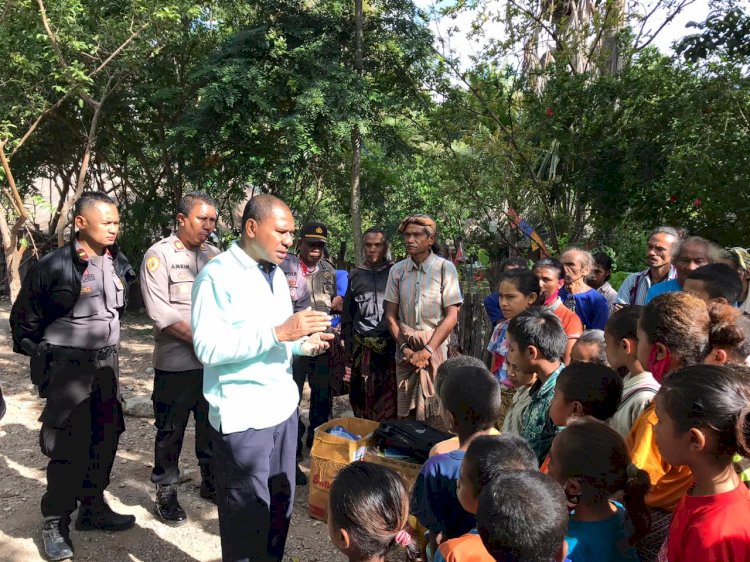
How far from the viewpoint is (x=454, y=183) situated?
28.1ft

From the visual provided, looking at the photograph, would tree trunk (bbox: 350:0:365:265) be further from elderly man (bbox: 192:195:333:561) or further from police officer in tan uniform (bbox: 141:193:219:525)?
elderly man (bbox: 192:195:333:561)

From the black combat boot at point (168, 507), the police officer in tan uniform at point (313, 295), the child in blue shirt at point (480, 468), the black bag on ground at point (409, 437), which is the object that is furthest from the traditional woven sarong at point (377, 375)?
the child in blue shirt at point (480, 468)

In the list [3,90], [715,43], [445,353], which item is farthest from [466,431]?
[3,90]

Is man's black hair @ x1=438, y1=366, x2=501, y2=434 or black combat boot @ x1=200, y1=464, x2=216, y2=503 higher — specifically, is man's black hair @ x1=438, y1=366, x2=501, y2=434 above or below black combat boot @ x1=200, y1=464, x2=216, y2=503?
above

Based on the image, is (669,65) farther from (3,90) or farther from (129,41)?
(3,90)

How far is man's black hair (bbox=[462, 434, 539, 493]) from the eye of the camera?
198cm

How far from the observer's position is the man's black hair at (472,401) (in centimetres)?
248

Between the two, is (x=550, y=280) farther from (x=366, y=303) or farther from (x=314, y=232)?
(x=314, y=232)

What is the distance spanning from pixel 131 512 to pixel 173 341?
1200mm

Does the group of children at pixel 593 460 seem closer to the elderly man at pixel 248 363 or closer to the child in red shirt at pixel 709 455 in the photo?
the child in red shirt at pixel 709 455

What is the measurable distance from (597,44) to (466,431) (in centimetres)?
727

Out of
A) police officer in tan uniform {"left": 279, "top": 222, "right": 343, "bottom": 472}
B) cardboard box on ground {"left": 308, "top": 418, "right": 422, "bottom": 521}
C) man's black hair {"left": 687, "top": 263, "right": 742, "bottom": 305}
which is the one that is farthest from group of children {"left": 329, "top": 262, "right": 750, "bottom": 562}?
police officer in tan uniform {"left": 279, "top": 222, "right": 343, "bottom": 472}

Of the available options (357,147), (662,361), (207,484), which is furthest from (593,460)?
(357,147)

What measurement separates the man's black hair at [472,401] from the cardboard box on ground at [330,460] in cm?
107
